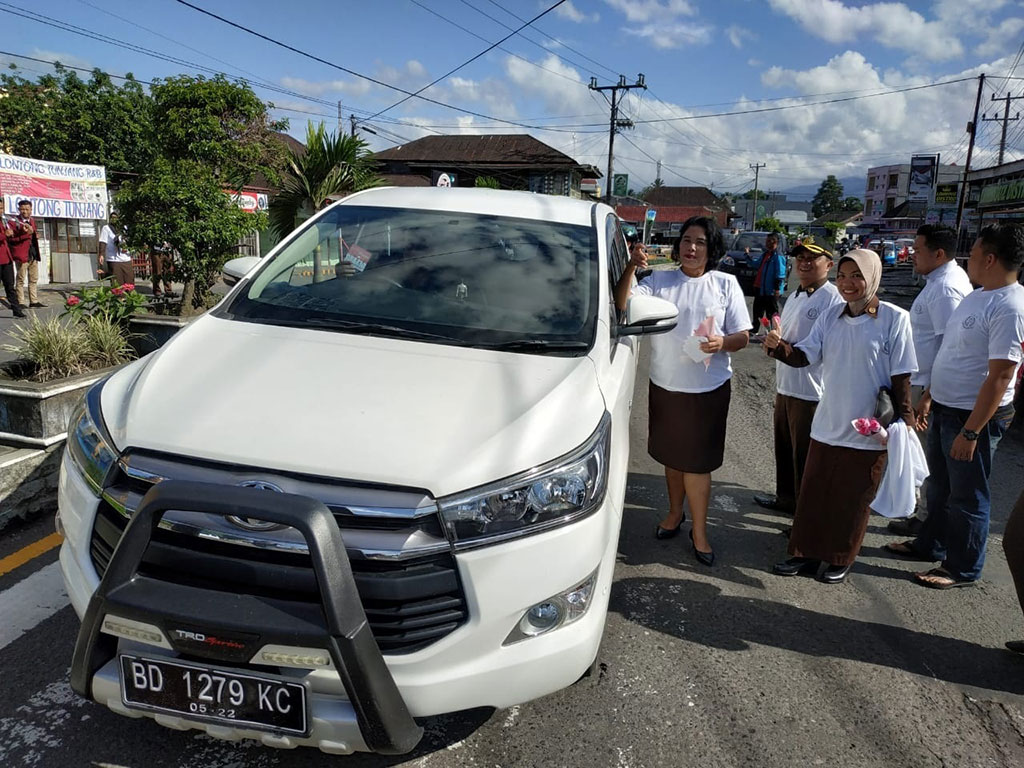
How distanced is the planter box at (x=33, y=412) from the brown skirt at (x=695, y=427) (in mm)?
3361

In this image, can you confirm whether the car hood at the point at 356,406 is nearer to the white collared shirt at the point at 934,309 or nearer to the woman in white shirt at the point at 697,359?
the woman in white shirt at the point at 697,359

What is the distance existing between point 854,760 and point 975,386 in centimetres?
213

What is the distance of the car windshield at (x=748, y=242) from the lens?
2229 cm

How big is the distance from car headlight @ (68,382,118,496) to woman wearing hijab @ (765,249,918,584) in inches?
123

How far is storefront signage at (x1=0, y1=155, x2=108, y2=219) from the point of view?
1404 centimetres

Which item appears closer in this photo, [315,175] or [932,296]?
[932,296]

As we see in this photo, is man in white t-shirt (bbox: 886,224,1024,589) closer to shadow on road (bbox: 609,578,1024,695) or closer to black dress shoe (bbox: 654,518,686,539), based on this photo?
shadow on road (bbox: 609,578,1024,695)

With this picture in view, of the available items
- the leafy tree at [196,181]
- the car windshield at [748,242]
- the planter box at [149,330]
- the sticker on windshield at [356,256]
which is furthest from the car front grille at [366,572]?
the car windshield at [748,242]

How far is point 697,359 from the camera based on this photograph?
3.76m

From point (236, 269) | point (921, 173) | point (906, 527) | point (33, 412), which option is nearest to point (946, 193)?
point (921, 173)

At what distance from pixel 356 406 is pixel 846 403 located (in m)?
2.62

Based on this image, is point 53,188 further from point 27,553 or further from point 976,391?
point 976,391

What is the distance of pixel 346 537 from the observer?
1890 mm

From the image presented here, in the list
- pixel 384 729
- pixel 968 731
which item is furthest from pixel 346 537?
pixel 968 731
